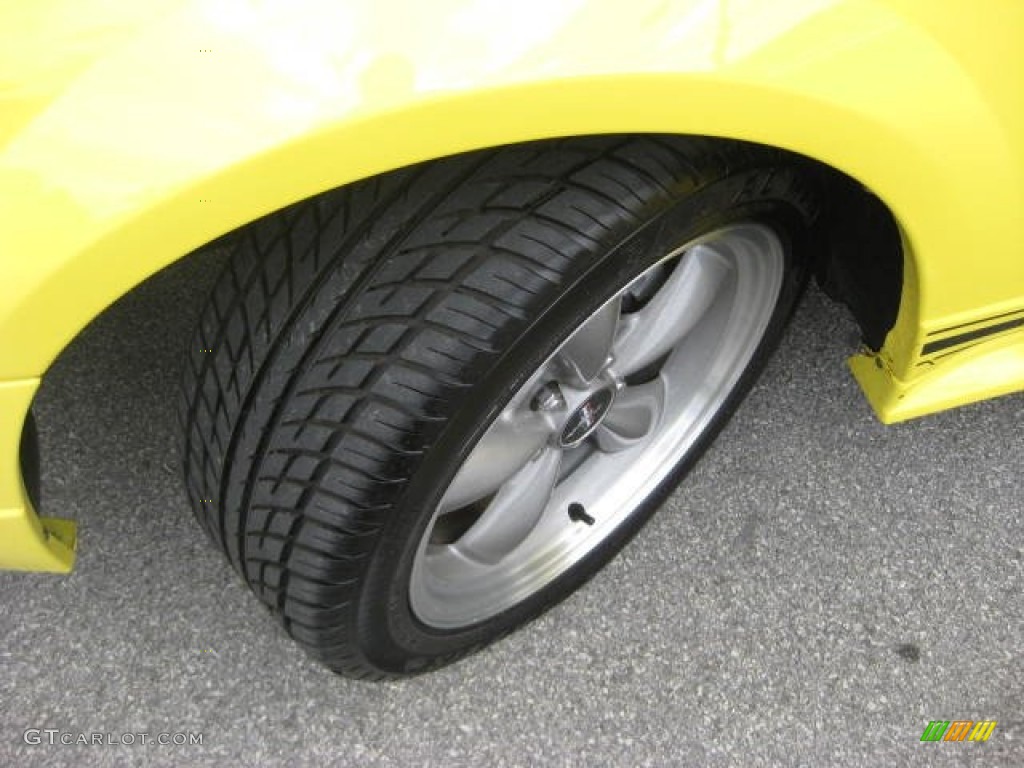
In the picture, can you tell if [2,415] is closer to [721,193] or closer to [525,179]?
[525,179]

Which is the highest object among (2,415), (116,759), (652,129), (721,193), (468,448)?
(652,129)

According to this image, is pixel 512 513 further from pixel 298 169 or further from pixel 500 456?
pixel 298 169

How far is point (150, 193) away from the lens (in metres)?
0.75

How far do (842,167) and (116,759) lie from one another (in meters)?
1.31

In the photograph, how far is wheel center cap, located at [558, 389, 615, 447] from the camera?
1.44 metres

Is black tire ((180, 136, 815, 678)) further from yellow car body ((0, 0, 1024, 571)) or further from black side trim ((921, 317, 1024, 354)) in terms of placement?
black side trim ((921, 317, 1024, 354))

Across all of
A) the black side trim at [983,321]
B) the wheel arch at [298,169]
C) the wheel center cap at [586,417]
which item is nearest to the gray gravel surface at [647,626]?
the wheel center cap at [586,417]

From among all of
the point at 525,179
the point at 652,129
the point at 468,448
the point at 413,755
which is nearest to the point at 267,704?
the point at 413,755

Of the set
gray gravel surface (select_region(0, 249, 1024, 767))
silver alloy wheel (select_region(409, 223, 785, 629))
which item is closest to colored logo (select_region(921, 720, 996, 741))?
gray gravel surface (select_region(0, 249, 1024, 767))

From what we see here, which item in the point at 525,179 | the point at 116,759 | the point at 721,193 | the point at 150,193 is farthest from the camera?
the point at 116,759

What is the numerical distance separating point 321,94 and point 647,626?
1.14 metres

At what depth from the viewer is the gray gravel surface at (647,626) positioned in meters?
1.51

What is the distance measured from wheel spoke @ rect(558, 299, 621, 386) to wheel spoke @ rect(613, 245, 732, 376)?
10 centimetres

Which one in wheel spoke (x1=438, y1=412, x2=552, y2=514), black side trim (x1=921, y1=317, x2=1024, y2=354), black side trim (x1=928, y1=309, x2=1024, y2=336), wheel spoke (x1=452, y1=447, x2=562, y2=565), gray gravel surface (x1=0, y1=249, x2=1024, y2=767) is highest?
black side trim (x1=928, y1=309, x2=1024, y2=336)
